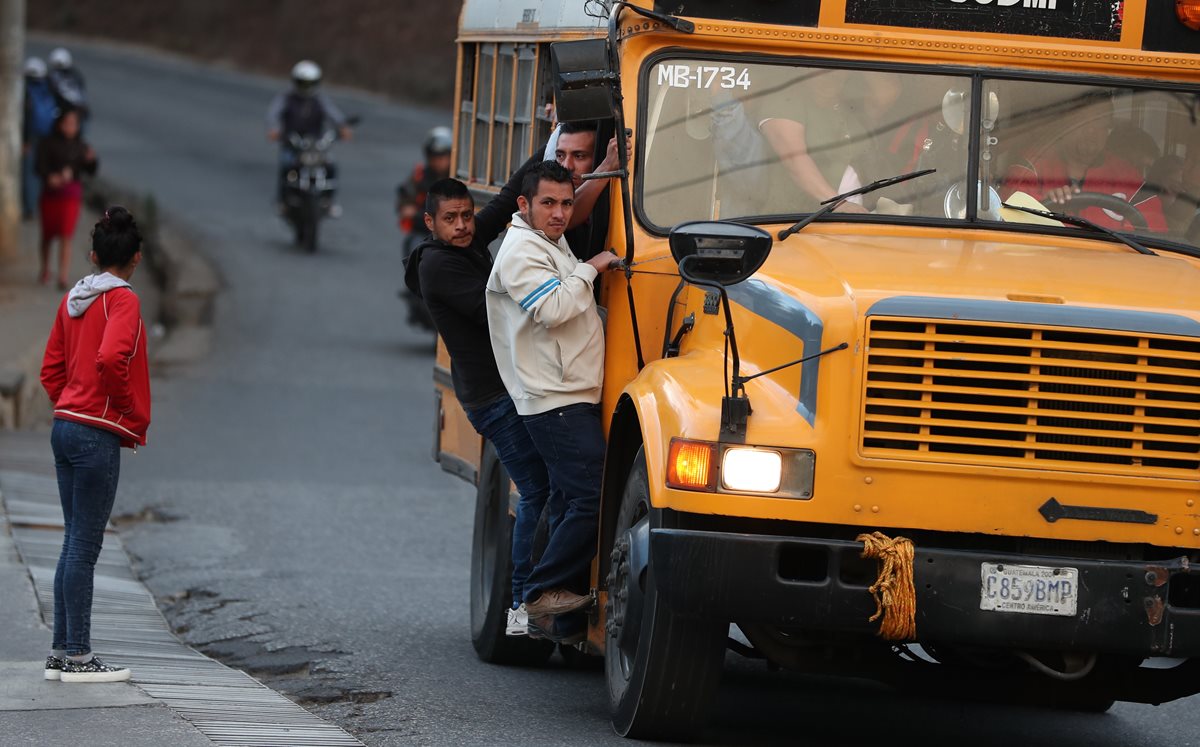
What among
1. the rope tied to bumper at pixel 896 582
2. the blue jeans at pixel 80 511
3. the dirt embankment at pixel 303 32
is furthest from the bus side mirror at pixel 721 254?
the dirt embankment at pixel 303 32

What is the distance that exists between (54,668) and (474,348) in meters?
1.85

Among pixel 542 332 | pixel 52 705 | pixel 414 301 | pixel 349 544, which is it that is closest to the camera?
pixel 52 705

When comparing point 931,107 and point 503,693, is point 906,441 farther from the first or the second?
point 503,693

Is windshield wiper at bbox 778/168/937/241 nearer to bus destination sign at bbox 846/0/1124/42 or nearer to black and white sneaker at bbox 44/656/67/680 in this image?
bus destination sign at bbox 846/0/1124/42

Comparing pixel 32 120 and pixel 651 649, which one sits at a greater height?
pixel 32 120

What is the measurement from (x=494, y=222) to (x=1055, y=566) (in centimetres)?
286

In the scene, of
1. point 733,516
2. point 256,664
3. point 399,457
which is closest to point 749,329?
point 733,516

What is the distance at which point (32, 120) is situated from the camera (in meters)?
25.3

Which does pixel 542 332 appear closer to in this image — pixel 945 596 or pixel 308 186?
pixel 945 596

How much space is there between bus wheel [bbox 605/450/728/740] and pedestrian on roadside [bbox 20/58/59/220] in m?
19.1

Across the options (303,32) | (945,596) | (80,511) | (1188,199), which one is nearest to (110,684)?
(80,511)

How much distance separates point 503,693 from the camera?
26.7 ft

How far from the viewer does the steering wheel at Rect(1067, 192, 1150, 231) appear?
290 inches

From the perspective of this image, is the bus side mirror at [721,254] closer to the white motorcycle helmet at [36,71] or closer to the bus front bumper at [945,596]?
the bus front bumper at [945,596]
